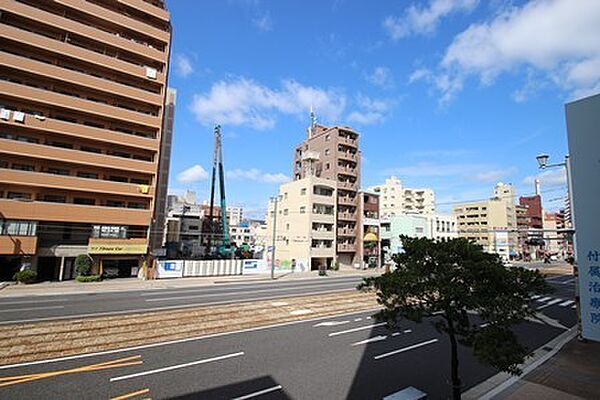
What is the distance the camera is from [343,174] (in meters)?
57.4

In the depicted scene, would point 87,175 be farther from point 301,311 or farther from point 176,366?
point 176,366

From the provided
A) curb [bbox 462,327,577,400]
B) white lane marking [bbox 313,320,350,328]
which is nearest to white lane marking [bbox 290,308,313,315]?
white lane marking [bbox 313,320,350,328]

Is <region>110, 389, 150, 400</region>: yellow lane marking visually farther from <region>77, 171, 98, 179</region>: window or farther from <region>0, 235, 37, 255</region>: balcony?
<region>77, 171, 98, 179</region>: window

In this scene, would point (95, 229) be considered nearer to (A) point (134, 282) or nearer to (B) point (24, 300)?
(A) point (134, 282)

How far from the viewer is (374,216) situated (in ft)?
196

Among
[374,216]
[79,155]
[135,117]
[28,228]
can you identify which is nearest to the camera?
[28,228]

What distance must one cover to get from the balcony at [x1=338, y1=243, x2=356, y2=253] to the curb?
42169 mm

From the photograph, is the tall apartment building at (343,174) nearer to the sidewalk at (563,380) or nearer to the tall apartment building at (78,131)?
the tall apartment building at (78,131)

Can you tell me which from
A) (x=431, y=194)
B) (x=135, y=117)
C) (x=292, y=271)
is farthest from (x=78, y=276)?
(x=431, y=194)

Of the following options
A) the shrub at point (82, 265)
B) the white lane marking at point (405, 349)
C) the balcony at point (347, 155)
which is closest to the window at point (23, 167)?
the shrub at point (82, 265)

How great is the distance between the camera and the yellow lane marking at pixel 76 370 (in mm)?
9047

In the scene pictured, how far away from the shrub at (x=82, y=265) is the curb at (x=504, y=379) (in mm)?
37406

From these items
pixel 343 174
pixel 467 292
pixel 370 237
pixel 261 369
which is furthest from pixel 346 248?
pixel 467 292

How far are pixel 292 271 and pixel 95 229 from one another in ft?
90.2
